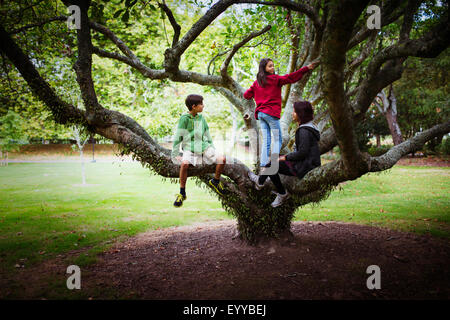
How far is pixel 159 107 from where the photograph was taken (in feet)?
48.5

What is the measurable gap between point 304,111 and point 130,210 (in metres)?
8.13

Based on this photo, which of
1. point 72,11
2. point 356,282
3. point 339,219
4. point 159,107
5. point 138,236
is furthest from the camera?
point 159,107

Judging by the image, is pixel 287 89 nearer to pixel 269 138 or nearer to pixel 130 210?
pixel 269 138

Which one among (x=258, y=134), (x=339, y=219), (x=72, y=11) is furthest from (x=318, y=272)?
(x=72, y=11)

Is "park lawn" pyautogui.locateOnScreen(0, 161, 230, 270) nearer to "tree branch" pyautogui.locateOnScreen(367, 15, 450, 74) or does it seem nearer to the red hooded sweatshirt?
the red hooded sweatshirt

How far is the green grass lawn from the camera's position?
6.52m

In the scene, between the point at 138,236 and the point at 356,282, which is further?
the point at 138,236

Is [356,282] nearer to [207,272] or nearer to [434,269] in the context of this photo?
[434,269]

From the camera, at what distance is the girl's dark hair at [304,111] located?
13.2ft

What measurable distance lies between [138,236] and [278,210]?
12.8 ft

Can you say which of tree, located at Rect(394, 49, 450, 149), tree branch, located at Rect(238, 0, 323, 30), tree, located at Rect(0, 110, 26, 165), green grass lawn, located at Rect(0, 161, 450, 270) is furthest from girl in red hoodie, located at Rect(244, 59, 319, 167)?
tree, located at Rect(0, 110, 26, 165)

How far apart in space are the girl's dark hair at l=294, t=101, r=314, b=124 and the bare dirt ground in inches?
93.8

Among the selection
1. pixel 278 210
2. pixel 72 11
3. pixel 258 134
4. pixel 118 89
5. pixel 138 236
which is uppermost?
pixel 118 89

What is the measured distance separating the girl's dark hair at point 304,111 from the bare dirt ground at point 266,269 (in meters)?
2.38
